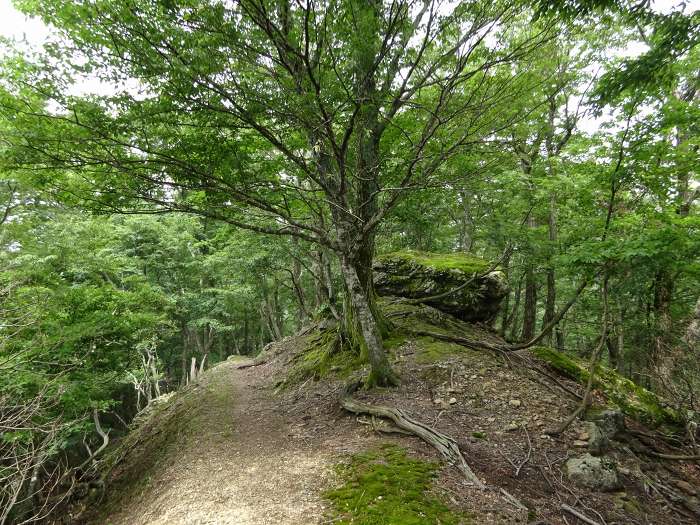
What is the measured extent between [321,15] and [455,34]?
2087 millimetres

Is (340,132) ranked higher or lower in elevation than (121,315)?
higher

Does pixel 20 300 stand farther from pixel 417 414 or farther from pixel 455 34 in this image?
pixel 455 34

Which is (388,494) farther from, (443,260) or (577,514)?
(443,260)

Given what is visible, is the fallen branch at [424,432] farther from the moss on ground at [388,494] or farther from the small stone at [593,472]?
the small stone at [593,472]

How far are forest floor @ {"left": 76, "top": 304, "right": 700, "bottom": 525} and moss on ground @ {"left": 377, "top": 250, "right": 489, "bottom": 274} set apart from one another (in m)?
2.82

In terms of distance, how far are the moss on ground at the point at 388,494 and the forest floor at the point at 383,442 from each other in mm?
152

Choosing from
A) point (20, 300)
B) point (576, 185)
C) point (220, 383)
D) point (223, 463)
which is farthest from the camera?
point (220, 383)

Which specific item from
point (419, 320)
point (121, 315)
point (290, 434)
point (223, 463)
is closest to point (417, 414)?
point (290, 434)

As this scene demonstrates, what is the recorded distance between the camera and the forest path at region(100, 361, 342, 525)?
3908mm

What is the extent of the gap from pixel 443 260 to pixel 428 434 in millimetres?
6803

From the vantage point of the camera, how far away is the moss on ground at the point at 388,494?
3.36 metres

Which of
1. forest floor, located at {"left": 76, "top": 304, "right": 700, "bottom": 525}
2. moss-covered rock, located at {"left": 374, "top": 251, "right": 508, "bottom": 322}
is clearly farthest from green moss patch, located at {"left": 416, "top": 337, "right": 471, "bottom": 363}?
moss-covered rock, located at {"left": 374, "top": 251, "right": 508, "bottom": 322}

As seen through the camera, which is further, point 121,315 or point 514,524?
point 121,315

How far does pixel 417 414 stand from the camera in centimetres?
558
